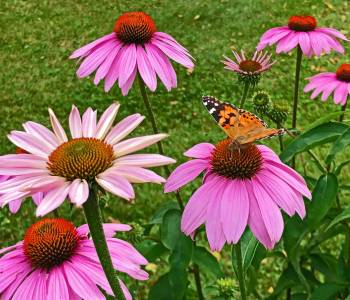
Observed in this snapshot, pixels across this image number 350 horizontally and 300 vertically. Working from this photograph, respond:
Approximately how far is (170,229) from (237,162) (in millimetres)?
382

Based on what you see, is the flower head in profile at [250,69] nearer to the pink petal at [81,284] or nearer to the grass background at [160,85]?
the pink petal at [81,284]

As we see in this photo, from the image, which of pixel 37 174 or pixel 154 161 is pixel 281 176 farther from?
pixel 37 174

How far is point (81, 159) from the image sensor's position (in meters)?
0.81

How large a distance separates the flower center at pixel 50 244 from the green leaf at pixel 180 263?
0.29m

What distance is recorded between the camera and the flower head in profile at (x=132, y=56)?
4.50 ft

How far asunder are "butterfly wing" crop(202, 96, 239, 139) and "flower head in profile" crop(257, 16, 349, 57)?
603 mm

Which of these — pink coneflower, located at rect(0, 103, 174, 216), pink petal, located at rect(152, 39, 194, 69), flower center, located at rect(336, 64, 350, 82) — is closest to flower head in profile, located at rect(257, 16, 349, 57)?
flower center, located at rect(336, 64, 350, 82)

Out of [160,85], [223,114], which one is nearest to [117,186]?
[223,114]

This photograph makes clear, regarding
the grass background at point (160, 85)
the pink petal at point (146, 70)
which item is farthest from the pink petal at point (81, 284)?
the grass background at point (160, 85)

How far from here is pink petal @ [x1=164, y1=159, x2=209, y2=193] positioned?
1045 millimetres

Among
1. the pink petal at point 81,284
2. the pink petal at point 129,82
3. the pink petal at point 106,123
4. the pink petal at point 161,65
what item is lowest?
the pink petal at point 81,284

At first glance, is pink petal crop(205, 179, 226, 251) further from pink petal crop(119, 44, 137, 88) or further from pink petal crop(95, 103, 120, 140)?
pink petal crop(119, 44, 137, 88)

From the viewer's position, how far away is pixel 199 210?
985mm

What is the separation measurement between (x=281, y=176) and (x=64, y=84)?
322cm
